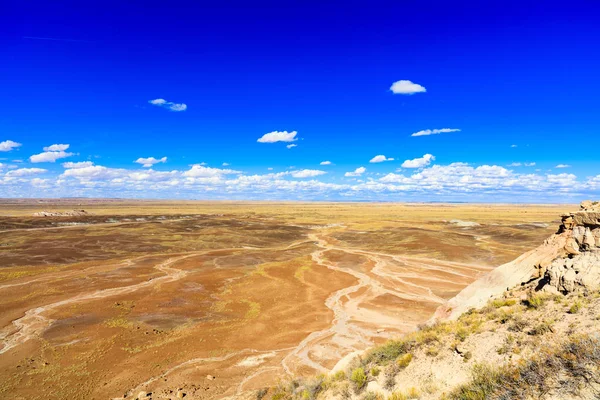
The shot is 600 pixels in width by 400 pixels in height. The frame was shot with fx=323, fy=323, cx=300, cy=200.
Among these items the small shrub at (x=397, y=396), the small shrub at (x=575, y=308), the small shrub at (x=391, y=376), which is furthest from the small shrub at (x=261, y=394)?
the small shrub at (x=575, y=308)

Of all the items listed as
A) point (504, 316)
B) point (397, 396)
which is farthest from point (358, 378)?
point (504, 316)

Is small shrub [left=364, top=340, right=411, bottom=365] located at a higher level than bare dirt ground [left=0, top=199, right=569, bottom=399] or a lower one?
higher

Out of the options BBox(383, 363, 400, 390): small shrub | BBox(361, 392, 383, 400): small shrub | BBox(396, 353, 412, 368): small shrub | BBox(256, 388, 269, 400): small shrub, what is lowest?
BBox(256, 388, 269, 400): small shrub

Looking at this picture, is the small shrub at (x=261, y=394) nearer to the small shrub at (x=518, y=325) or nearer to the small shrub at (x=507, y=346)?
the small shrub at (x=507, y=346)

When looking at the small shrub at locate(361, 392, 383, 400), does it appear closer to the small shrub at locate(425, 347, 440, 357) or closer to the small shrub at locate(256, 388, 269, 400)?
the small shrub at locate(425, 347, 440, 357)

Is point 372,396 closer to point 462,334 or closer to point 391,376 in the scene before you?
point 391,376

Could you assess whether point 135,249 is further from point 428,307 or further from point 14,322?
point 428,307

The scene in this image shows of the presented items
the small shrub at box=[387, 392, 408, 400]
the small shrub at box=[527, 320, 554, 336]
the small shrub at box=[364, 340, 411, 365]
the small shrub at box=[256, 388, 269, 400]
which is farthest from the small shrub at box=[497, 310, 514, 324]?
the small shrub at box=[256, 388, 269, 400]
